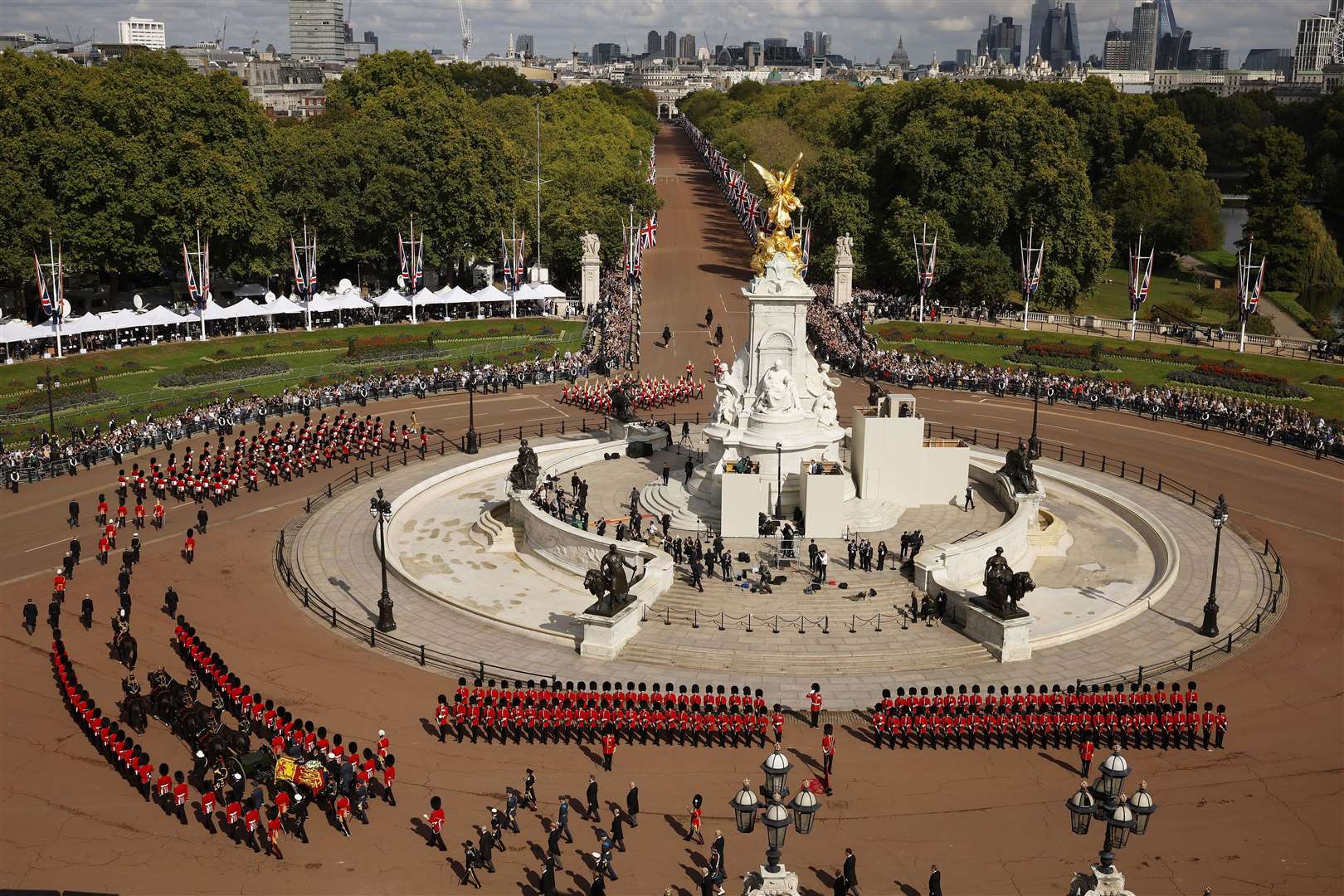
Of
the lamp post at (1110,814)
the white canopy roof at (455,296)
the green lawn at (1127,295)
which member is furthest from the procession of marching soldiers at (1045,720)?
the green lawn at (1127,295)

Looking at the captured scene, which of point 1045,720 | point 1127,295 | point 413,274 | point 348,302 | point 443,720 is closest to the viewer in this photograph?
point 1045,720

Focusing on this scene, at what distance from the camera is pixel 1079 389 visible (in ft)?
207

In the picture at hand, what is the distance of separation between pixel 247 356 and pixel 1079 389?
1774 inches

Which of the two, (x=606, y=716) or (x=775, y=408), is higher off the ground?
(x=775, y=408)

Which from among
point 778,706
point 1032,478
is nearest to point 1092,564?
point 1032,478

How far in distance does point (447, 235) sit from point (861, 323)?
2842 cm

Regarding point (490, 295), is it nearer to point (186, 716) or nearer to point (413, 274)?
point (413, 274)

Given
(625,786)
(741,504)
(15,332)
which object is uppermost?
(15,332)

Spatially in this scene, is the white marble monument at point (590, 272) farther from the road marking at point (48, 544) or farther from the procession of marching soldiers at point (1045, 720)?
the procession of marching soldiers at point (1045, 720)

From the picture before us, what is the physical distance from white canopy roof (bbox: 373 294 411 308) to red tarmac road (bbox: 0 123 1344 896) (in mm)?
39973

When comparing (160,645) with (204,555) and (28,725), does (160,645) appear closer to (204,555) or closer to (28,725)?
(28,725)

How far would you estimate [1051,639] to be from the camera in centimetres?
3309

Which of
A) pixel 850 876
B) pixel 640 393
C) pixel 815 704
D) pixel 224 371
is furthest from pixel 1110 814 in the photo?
pixel 224 371

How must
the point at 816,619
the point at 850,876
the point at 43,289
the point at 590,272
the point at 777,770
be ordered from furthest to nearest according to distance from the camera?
the point at 590,272 → the point at 43,289 → the point at 816,619 → the point at 850,876 → the point at 777,770
